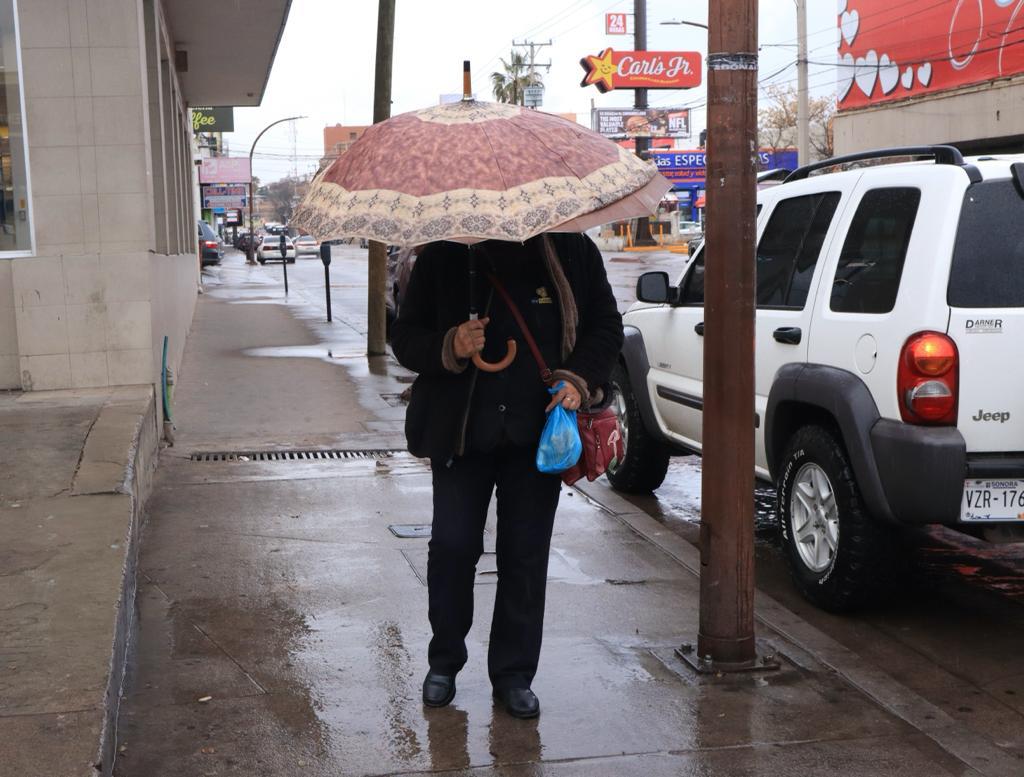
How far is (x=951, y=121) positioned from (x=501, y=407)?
23.6 metres

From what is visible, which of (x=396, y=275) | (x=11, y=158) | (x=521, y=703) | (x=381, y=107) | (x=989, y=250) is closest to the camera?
(x=521, y=703)

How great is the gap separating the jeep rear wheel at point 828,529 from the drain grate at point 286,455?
394cm

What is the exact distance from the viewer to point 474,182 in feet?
12.3

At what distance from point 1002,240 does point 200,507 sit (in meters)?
4.65

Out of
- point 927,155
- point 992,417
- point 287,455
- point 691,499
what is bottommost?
point 691,499

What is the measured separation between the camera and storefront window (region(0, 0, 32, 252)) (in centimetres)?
868

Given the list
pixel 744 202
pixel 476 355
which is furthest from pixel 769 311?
pixel 476 355

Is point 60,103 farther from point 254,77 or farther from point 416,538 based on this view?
point 254,77

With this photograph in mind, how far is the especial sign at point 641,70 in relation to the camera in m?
63.2

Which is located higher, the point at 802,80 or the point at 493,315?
the point at 802,80

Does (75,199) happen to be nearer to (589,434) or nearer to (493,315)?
(493,315)

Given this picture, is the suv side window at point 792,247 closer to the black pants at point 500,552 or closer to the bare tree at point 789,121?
the black pants at point 500,552

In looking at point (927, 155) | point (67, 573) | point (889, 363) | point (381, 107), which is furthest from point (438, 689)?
point (381, 107)

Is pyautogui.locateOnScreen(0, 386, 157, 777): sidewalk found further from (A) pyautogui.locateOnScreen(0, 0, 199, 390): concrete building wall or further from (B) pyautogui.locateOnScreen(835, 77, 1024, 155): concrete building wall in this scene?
(B) pyautogui.locateOnScreen(835, 77, 1024, 155): concrete building wall
